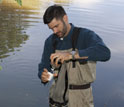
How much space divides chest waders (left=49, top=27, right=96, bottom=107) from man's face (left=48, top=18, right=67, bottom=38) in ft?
0.48

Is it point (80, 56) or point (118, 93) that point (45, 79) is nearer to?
point (80, 56)

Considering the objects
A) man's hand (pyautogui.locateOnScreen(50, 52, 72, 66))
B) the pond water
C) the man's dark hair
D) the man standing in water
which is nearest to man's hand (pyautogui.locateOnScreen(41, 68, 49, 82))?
the man standing in water

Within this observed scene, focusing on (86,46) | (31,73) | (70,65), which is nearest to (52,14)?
(86,46)

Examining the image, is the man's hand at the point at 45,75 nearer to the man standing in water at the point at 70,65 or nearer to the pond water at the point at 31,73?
the man standing in water at the point at 70,65

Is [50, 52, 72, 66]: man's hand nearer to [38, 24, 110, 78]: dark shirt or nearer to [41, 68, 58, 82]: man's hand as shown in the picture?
[38, 24, 110, 78]: dark shirt

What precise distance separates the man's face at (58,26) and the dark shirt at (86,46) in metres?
0.09

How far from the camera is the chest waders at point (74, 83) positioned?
2.96 meters

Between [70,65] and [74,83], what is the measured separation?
247mm

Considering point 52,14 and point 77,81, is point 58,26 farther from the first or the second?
point 77,81

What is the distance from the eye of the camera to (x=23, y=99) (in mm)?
6914

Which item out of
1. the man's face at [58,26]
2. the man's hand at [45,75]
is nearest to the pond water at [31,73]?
the man's hand at [45,75]

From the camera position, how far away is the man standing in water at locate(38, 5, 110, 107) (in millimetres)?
2951

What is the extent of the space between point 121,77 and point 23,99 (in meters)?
3.98

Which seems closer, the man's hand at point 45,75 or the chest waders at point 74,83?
the chest waders at point 74,83
